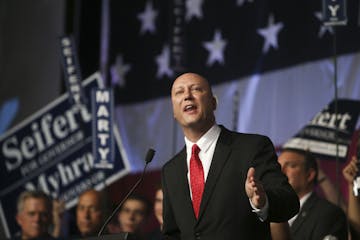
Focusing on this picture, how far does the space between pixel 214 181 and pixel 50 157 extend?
413 cm

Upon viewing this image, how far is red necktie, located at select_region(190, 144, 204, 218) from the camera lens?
3211 mm

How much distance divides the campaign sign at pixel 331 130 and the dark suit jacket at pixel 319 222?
726mm

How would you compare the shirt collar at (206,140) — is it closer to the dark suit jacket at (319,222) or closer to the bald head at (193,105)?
the bald head at (193,105)

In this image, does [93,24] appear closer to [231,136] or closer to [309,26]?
[309,26]

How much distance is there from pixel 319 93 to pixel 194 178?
258cm

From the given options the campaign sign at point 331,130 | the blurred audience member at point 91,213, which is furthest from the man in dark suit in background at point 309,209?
the blurred audience member at point 91,213

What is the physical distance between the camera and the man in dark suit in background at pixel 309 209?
4.14m

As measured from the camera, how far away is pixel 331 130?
507 cm

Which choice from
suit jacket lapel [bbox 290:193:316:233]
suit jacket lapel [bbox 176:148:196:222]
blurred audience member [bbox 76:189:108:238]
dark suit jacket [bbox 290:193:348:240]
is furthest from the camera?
blurred audience member [bbox 76:189:108:238]

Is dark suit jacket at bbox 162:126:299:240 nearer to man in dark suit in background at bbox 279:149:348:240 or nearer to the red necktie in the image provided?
the red necktie

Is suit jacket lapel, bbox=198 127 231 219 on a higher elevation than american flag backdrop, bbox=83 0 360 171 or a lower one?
lower

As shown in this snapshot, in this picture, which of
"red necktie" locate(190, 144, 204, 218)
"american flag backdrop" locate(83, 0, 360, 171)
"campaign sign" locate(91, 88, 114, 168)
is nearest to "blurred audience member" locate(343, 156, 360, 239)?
"red necktie" locate(190, 144, 204, 218)

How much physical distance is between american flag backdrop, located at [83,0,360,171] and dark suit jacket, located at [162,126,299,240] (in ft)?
7.93

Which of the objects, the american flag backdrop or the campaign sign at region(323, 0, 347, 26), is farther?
the american flag backdrop
